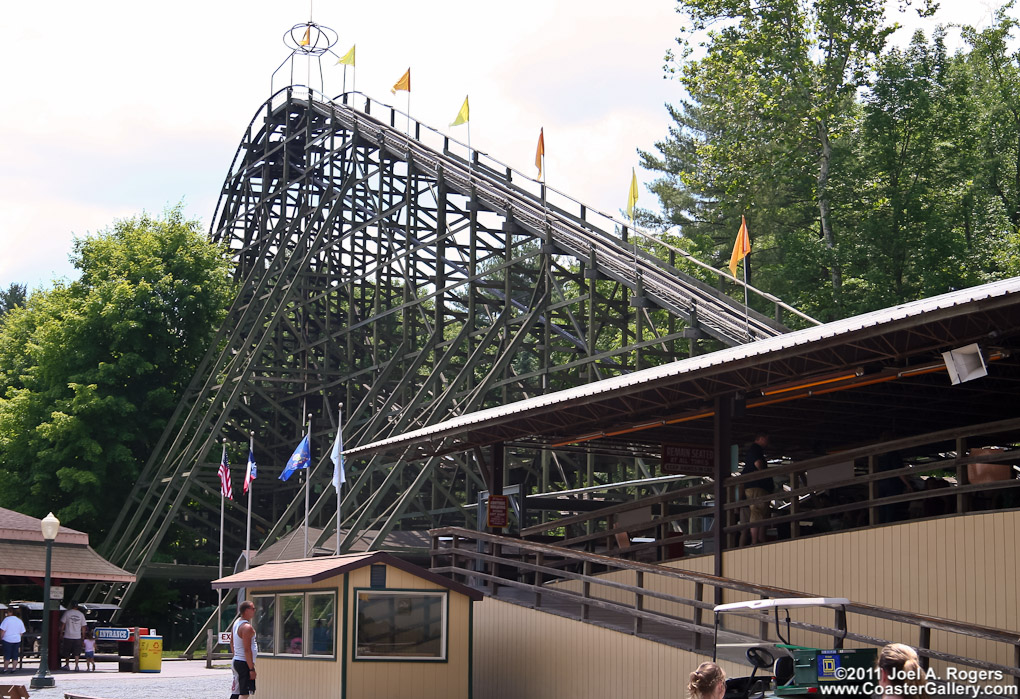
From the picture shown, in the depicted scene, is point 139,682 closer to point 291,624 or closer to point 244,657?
point 291,624

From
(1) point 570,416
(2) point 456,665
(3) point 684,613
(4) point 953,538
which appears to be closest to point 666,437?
(1) point 570,416

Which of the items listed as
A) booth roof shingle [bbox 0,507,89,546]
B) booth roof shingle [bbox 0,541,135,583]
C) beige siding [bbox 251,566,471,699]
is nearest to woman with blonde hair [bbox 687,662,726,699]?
beige siding [bbox 251,566,471,699]

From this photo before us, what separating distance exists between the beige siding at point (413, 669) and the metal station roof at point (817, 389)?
298 cm

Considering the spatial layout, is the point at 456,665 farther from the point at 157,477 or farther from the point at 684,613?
the point at 157,477

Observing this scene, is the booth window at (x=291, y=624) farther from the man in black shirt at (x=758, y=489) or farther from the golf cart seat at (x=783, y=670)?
the golf cart seat at (x=783, y=670)

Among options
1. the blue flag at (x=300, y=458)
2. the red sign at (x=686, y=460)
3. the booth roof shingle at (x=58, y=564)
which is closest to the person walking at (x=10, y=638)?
the booth roof shingle at (x=58, y=564)

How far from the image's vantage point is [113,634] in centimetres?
3006

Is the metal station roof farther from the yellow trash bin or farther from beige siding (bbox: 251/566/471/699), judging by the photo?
the yellow trash bin

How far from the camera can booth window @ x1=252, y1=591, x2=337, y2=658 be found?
1667 cm

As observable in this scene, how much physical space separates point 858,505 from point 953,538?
1.38m

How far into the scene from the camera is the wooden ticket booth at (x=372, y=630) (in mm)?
16359

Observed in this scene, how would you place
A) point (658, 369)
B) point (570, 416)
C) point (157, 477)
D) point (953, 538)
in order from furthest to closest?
1. point (157, 477)
2. point (570, 416)
3. point (658, 369)
4. point (953, 538)

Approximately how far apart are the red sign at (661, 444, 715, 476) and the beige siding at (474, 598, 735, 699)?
11.6 ft

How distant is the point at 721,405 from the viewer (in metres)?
16.5
